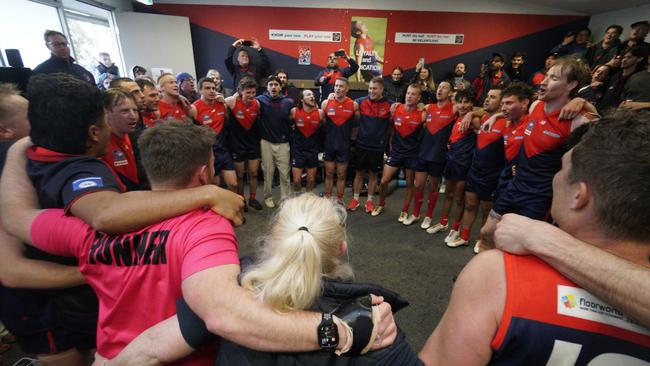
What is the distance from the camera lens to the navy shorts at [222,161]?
142 inches

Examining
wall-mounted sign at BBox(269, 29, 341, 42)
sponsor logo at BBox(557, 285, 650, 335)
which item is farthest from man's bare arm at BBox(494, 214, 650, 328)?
wall-mounted sign at BBox(269, 29, 341, 42)

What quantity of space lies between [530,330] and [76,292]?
1591mm

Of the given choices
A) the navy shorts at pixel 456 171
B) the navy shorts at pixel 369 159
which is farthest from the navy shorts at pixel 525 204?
the navy shorts at pixel 369 159

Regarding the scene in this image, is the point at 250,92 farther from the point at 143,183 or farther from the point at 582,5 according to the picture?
the point at 582,5

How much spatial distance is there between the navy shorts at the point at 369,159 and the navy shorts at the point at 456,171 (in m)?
0.91

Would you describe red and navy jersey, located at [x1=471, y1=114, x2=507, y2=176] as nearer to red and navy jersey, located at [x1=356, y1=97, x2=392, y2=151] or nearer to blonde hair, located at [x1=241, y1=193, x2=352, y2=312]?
red and navy jersey, located at [x1=356, y1=97, x2=392, y2=151]

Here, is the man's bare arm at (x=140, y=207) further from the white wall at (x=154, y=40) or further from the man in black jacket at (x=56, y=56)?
the white wall at (x=154, y=40)

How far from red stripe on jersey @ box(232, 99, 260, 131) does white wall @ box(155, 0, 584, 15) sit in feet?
14.0

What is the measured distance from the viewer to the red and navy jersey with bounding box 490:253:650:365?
24.1 inches

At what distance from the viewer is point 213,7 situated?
21.8 ft

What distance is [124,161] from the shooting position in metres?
1.84

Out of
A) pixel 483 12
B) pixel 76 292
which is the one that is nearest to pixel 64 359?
pixel 76 292

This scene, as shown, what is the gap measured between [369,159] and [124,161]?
2854 millimetres

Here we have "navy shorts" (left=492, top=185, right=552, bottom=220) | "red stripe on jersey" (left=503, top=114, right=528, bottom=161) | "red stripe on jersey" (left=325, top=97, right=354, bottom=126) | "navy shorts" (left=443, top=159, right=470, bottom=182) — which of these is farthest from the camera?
"red stripe on jersey" (left=325, top=97, right=354, bottom=126)
